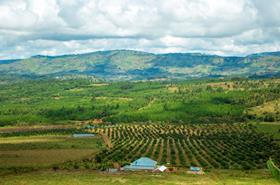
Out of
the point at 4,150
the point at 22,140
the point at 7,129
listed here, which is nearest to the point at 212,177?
the point at 4,150

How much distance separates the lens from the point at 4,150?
423ft

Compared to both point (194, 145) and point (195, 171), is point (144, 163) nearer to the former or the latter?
point (195, 171)

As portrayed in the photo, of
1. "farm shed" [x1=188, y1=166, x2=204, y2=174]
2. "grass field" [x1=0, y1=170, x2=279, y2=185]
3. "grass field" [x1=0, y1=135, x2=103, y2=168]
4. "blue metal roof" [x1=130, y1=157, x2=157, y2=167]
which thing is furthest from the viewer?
"grass field" [x1=0, y1=135, x2=103, y2=168]

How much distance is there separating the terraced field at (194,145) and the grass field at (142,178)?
468 inches

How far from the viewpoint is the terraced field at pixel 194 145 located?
346 feet

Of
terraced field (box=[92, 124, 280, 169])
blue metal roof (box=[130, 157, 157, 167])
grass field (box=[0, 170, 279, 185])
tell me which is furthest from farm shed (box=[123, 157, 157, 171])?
terraced field (box=[92, 124, 280, 169])

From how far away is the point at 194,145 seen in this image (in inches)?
5310

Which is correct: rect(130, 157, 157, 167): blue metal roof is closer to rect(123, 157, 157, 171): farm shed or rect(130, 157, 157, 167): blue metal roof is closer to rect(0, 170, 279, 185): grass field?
rect(123, 157, 157, 171): farm shed

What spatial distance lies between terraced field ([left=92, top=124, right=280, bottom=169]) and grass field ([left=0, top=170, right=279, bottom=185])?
39.0 ft

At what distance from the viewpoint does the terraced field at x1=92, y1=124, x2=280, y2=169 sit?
105375 mm

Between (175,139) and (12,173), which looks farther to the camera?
(175,139)

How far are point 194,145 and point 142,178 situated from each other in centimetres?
5533

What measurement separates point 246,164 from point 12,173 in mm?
59874

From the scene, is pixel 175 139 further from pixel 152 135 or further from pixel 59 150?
pixel 59 150
